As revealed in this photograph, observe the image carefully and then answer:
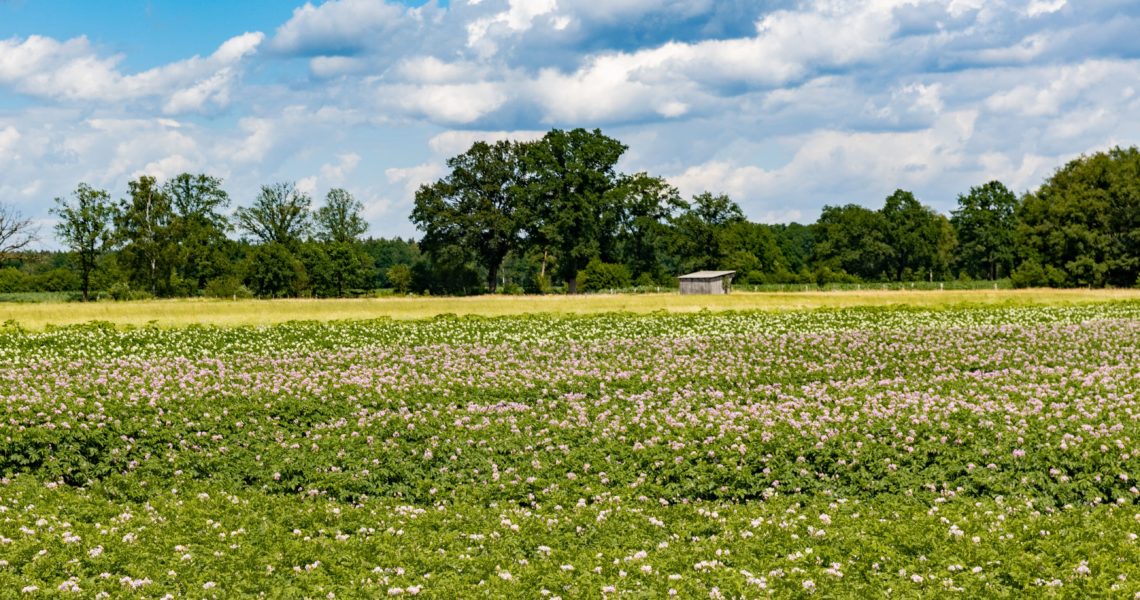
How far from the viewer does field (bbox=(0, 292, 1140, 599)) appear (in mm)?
10094

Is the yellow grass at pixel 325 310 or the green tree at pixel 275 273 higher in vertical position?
the green tree at pixel 275 273

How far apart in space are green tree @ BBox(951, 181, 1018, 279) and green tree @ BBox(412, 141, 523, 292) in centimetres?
6692

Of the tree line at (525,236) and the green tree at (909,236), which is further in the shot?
the green tree at (909,236)

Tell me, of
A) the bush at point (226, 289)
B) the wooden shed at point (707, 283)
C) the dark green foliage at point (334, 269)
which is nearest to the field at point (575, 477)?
the wooden shed at point (707, 283)

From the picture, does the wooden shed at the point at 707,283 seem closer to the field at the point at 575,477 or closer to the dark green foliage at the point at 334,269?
the dark green foliage at the point at 334,269

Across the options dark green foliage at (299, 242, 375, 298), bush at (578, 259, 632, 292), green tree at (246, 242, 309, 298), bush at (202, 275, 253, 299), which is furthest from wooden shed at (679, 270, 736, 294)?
green tree at (246, 242, 309, 298)

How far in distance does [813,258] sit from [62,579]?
149 metres

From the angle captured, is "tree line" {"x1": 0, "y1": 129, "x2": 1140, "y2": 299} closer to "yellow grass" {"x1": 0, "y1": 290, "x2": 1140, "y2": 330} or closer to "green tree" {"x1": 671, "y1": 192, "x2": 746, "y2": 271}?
"green tree" {"x1": 671, "y1": 192, "x2": 746, "y2": 271}

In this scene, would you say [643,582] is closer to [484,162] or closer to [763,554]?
[763,554]

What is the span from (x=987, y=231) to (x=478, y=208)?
236 feet

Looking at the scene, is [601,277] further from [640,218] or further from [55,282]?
[55,282]

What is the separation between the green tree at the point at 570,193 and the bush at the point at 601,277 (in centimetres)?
97

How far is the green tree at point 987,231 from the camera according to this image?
13638 centimetres

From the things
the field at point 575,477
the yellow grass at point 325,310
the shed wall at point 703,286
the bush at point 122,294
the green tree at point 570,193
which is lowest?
the field at point 575,477
